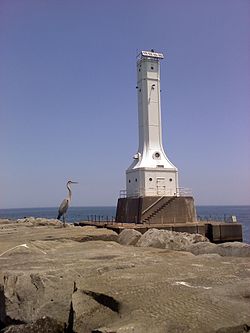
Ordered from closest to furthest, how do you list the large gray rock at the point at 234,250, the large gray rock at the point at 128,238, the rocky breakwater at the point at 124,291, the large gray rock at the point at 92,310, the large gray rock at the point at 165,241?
the rocky breakwater at the point at 124,291 < the large gray rock at the point at 92,310 < the large gray rock at the point at 234,250 < the large gray rock at the point at 165,241 < the large gray rock at the point at 128,238

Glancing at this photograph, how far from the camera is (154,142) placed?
32.1 metres

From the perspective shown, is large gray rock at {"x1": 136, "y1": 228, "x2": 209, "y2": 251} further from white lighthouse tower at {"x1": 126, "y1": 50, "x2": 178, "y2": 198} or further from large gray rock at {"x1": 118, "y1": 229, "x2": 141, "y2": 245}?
white lighthouse tower at {"x1": 126, "y1": 50, "x2": 178, "y2": 198}

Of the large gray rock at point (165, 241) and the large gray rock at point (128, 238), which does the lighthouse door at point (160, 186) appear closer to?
the large gray rock at point (128, 238)

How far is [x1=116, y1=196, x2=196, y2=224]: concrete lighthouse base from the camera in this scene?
94.0 feet

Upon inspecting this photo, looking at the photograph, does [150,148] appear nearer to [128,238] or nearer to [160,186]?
[160,186]

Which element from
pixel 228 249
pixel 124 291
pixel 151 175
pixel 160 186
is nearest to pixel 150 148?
pixel 151 175

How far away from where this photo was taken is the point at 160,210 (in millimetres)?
29016

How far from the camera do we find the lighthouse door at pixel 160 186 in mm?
30703

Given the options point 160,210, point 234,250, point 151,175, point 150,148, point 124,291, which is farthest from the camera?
point 150,148

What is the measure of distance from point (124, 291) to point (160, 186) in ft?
80.8

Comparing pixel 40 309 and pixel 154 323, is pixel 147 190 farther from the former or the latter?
pixel 154 323

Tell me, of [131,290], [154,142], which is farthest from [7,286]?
[154,142]

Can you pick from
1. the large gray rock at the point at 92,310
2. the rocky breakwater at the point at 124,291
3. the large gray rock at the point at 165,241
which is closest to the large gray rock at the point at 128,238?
the large gray rock at the point at 165,241

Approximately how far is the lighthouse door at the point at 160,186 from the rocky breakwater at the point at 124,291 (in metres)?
19.4
